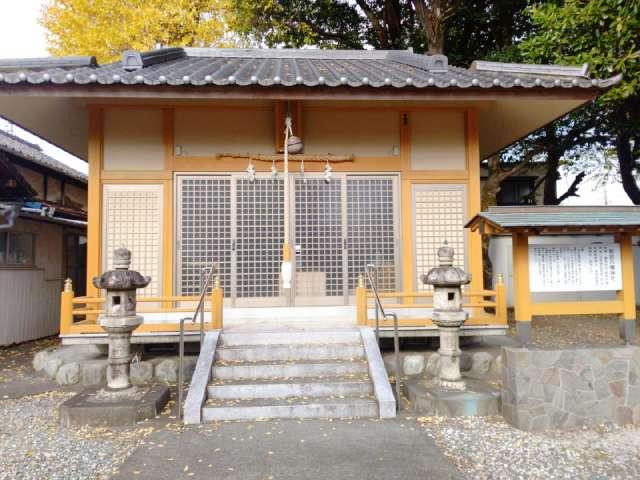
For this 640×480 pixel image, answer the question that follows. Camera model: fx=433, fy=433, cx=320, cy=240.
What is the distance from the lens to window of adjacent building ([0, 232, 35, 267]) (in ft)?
28.4

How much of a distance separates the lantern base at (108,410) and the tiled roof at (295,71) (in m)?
3.88

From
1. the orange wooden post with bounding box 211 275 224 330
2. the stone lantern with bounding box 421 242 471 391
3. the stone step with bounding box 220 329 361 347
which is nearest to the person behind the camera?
the stone lantern with bounding box 421 242 471 391

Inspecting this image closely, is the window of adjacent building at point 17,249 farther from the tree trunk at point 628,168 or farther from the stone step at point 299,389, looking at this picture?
the tree trunk at point 628,168

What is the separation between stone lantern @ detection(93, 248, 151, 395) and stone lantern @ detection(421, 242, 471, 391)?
341 centimetres

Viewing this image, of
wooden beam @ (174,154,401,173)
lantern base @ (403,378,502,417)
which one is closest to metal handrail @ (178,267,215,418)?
wooden beam @ (174,154,401,173)

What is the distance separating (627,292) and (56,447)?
5.99 meters

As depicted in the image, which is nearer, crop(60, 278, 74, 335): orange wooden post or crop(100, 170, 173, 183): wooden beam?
crop(60, 278, 74, 335): orange wooden post

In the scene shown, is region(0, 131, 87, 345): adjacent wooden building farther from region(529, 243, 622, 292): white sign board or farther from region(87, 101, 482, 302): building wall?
region(529, 243, 622, 292): white sign board

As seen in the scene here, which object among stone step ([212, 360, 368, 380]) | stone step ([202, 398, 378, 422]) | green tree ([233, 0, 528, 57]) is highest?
green tree ([233, 0, 528, 57])

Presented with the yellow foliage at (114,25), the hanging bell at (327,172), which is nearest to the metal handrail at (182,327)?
the hanging bell at (327,172)

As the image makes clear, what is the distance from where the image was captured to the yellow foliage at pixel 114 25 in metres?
13.8

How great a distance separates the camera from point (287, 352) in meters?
5.34

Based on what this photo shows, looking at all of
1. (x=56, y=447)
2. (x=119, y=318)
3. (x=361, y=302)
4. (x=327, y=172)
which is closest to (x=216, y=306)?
(x=119, y=318)

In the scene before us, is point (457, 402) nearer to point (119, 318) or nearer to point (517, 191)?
point (119, 318)
